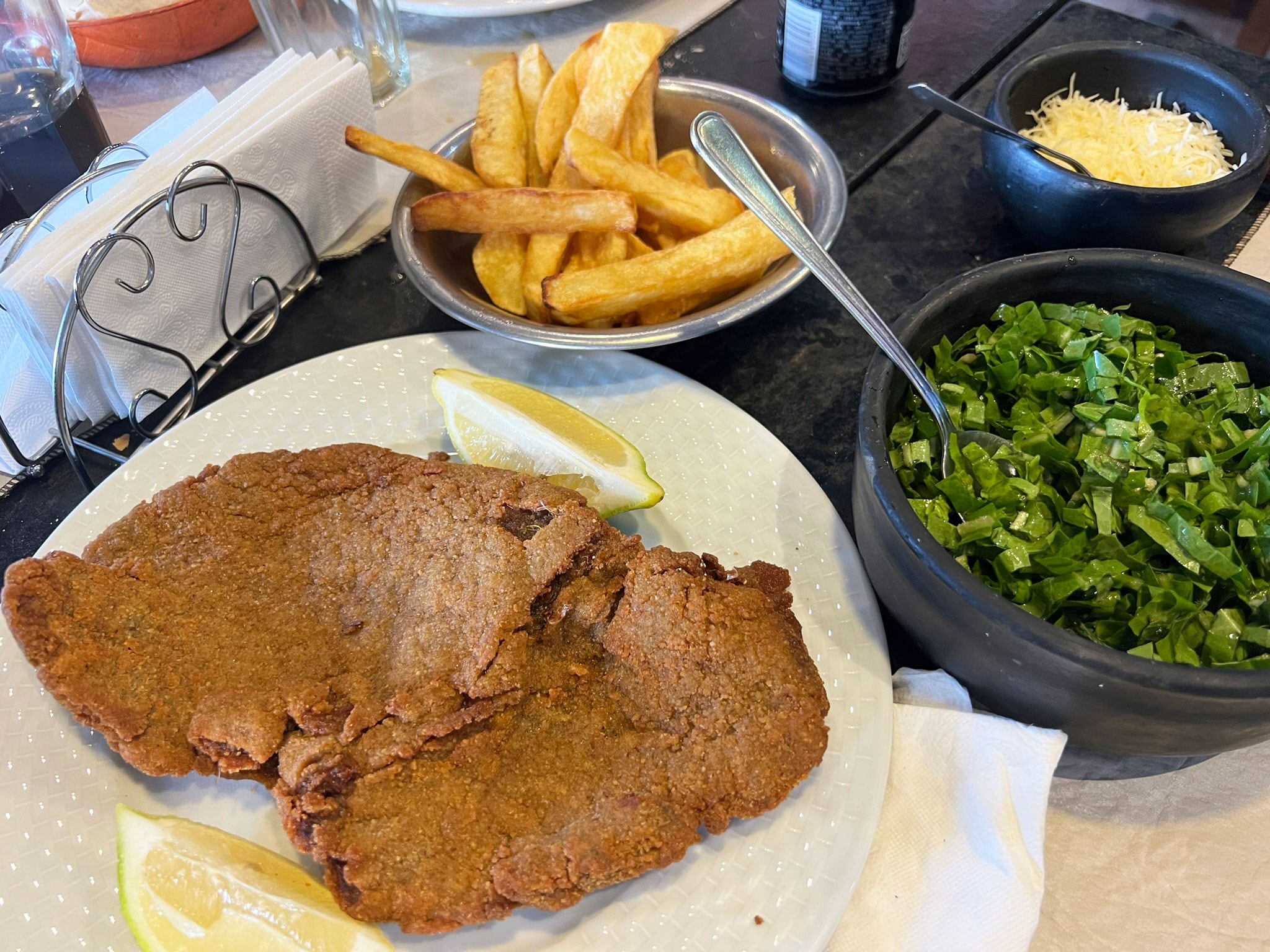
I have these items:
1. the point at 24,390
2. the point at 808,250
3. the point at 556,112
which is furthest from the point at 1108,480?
the point at 24,390

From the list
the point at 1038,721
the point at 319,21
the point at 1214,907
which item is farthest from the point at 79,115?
the point at 1214,907

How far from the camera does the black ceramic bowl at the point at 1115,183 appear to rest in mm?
2256

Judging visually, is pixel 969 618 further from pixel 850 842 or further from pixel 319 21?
pixel 319 21

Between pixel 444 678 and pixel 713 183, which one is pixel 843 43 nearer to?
pixel 713 183

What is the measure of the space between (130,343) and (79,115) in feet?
3.68

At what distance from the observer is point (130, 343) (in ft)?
7.57

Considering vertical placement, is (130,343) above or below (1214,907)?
above

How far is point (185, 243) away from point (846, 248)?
1884 mm

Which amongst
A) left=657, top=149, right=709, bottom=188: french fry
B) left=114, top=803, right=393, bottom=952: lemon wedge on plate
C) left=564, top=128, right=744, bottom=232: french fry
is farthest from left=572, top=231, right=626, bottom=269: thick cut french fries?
left=114, top=803, right=393, bottom=952: lemon wedge on plate

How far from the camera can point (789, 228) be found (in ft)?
7.12

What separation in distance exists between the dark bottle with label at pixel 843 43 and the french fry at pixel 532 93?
94 cm

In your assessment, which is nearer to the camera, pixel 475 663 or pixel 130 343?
pixel 475 663

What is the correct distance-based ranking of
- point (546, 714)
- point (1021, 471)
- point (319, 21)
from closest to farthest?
point (546, 714)
point (1021, 471)
point (319, 21)

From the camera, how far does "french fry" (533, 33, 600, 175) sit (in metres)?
2.54
